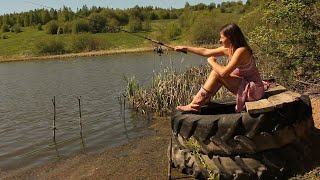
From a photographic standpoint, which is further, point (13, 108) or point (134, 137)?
point (13, 108)

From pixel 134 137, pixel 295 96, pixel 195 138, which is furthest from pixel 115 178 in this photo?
pixel 134 137

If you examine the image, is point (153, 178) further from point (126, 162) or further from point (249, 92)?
point (249, 92)

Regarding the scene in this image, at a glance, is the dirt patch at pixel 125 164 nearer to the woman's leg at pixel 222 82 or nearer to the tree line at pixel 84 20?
the woman's leg at pixel 222 82

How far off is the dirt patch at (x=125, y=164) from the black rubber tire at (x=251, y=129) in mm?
500

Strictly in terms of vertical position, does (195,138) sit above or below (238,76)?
below

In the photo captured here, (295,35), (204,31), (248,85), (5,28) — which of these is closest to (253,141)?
(248,85)

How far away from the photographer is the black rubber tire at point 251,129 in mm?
5070

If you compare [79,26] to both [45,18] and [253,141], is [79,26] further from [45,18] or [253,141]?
[253,141]

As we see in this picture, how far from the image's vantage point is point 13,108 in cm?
1641

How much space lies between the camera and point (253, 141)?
5.12m

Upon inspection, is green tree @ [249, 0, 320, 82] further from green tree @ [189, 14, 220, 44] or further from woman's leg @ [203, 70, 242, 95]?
green tree @ [189, 14, 220, 44]

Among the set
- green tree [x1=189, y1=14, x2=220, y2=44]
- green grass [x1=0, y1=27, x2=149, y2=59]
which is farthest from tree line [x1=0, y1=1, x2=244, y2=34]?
green tree [x1=189, y1=14, x2=220, y2=44]

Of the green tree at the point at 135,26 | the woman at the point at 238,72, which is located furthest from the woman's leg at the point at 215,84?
the green tree at the point at 135,26

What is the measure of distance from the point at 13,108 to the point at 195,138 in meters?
12.5
